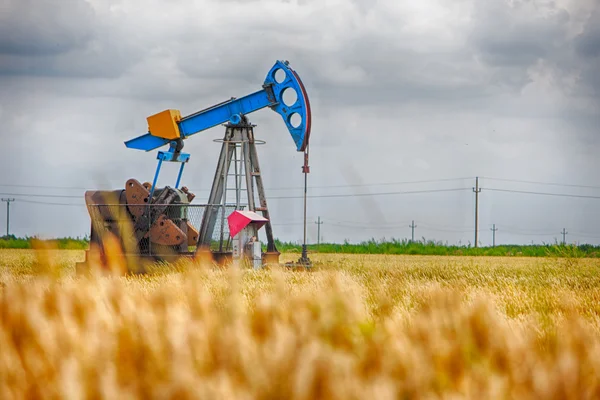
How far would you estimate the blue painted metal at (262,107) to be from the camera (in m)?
15.1

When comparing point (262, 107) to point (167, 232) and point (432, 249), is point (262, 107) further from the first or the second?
point (432, 249)

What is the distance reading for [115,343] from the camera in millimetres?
2865

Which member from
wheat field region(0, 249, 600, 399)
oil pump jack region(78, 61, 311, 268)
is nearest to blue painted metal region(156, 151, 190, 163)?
oil pump jack region(78, 61, 311, 268)

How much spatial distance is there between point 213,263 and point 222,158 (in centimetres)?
271

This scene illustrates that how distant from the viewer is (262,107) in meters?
15.5

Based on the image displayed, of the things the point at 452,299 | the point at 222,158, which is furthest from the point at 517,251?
the point at 452,299

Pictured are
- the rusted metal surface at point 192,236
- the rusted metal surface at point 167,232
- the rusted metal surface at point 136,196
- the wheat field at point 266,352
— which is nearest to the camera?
the wheat field at point 266,352

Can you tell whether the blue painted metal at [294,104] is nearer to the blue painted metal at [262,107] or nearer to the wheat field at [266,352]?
the blue painted metal at [262,107]

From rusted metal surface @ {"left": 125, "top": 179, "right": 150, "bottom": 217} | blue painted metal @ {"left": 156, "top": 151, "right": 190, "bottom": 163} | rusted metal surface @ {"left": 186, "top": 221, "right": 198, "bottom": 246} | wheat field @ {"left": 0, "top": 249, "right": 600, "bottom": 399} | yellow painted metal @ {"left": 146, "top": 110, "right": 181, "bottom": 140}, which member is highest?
yellow painted metal @ {"left": 146, "top": 110, "right": 181, "bottom": 140}

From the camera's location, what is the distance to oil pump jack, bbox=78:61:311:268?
14836mm

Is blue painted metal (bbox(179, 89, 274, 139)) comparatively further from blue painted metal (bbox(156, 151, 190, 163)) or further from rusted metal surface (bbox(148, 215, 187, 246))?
rusted metal surface (bbox(148, 215, 187, 246))

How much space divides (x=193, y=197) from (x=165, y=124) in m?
1.43

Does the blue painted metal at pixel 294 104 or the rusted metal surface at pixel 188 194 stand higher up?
the blue painted metal at pixel 294 104

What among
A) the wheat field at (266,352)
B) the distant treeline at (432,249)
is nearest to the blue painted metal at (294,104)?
the wheat field at (266,352)
